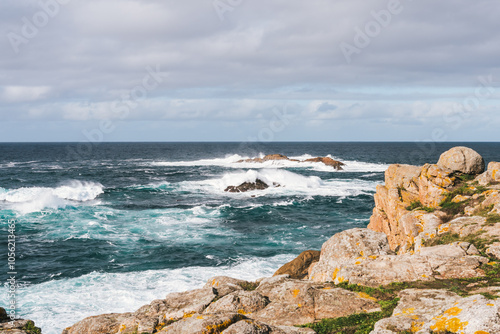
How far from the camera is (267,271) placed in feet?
75.3

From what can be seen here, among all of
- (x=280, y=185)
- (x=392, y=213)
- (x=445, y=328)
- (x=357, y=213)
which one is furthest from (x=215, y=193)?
(x=445, y=328)

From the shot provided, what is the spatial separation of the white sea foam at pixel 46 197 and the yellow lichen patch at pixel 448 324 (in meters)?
42.9

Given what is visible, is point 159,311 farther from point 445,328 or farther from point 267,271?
point 267,271

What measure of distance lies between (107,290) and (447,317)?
60.2 ft

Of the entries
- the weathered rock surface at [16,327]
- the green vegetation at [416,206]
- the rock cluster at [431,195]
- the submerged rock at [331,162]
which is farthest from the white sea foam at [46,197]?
the submerged rock at [331,162]

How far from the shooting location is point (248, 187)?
54.7 metres

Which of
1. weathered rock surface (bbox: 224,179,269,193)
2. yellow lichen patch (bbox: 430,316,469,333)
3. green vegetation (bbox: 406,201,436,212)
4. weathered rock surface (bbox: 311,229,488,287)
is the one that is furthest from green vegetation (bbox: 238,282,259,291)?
weathered rock surface (bbox: 224,179,269,193)

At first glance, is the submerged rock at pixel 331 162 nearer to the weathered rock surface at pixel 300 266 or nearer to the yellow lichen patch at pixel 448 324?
the weathered rock surface at pixel 300 266

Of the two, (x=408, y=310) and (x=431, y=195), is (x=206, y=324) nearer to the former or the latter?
(x=408, y=310)

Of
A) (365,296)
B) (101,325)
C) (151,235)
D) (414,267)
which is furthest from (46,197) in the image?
(414,267)

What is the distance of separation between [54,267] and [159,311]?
681 inches

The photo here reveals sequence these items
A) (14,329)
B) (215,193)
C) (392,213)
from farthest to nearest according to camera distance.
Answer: (215,193) < (392,213) < (14,329)

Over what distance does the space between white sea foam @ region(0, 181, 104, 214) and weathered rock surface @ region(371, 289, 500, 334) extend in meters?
41.9

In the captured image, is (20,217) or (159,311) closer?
(159,311)
